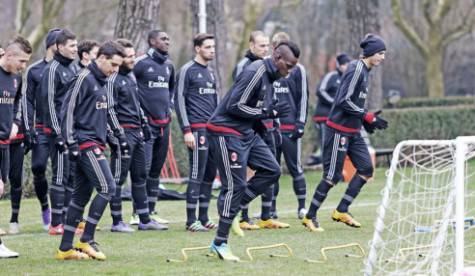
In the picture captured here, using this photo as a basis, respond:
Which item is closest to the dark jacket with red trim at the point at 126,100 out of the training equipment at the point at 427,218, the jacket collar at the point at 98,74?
the jacket collar at the point at 98,74

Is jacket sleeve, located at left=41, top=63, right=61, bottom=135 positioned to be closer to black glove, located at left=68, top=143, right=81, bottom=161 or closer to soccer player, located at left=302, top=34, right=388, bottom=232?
black glove, located at left=68, top=143, right=81, bottom=161

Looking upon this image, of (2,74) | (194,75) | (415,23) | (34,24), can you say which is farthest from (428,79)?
(2,74)

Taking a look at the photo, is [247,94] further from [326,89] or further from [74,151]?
[326,89]

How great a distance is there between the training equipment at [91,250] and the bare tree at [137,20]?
734cm

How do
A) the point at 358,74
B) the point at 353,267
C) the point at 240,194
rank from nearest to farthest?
the point at 353,267, the point at 240,194, the point at 358,74

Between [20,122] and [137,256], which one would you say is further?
[20,122]

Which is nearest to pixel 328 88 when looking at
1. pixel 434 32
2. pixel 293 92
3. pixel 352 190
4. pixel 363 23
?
pixel 363 23

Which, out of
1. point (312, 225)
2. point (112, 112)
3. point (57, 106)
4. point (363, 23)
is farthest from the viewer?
point (363, 23)

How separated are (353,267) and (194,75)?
4.13 m

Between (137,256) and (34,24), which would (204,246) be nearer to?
(137,256)

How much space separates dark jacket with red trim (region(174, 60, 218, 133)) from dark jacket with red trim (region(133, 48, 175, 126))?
0.26 meters

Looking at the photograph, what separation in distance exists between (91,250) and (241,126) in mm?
1872

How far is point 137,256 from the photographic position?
10305 millimetres

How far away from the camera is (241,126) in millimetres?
10172
